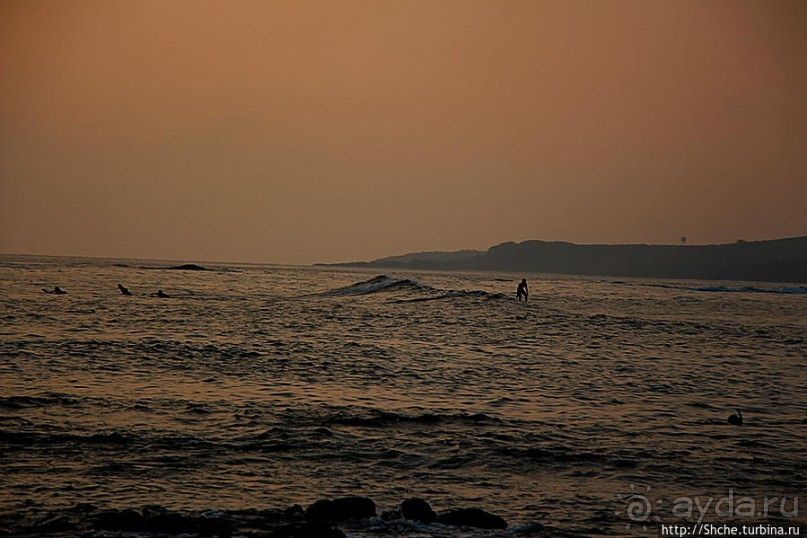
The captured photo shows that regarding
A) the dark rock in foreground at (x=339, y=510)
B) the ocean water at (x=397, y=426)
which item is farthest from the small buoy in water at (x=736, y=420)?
the dark rock in foreground at (x=339, y=510)

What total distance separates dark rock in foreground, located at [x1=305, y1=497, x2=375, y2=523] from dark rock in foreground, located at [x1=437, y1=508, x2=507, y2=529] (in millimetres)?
985

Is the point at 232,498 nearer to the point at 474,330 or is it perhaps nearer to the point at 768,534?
the point at 768,534

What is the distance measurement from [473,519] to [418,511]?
721mm

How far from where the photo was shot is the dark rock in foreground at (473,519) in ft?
33.7

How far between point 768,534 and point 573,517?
2.45 metres

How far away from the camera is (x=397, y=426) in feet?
54.7

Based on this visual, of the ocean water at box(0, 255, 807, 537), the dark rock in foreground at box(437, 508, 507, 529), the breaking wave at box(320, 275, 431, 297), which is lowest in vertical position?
the ocean water at box(0, 255, 807, 537)

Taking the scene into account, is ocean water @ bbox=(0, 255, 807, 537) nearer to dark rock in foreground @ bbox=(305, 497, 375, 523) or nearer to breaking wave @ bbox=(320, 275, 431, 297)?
dark rock in foreground @ bbox=(305, 497, 375, 523)

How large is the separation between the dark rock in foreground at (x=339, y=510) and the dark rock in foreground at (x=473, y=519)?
3.23ft

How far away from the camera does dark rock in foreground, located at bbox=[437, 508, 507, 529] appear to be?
33.7 feet

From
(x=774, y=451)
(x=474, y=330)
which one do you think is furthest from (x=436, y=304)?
(x=774, y=451)

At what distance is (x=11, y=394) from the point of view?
742 inches

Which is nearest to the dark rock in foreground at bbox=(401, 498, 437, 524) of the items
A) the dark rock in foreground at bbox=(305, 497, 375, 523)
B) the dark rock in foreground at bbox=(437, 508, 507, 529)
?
the dark rock in foreground at bbox=(437, 508, 507, 529)

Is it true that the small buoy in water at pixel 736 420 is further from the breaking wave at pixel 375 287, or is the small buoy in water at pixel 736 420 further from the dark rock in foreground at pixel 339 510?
the breaking wave at pixel 375 287
